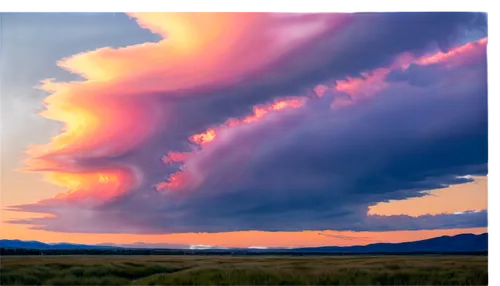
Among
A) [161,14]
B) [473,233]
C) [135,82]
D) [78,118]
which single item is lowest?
[473,233]

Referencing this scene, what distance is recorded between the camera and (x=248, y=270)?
25.1ft

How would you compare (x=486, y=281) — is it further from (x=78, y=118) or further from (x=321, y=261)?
(x=78, y=118)

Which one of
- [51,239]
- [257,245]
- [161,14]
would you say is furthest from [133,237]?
[161,14]

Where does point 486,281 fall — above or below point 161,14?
below

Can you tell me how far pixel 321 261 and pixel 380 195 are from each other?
112cm

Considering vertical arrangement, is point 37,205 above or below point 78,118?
below

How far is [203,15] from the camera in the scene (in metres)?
7.77

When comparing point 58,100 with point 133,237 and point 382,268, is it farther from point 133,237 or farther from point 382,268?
point 382,268

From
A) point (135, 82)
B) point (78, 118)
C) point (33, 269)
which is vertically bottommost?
point (33, 269)

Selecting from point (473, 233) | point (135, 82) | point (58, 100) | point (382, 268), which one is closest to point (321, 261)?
point (382, 268)

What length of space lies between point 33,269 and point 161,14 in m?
3.72

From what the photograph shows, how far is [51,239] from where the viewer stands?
25.1 feet

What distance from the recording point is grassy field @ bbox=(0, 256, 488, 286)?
765 cm

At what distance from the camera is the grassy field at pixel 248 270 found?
765 centimetres
